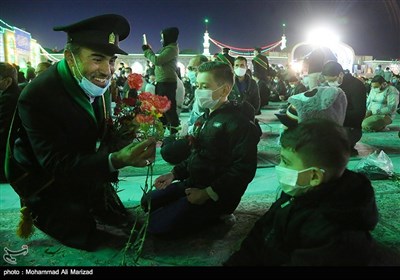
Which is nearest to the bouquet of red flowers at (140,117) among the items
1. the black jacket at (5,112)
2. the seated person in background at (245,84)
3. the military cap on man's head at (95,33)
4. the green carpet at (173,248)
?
the military cap on man's head at (95,33)

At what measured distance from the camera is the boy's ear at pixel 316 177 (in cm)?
205

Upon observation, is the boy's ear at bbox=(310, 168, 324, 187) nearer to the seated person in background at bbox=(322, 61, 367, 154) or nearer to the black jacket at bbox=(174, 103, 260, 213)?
the black jacket at bbox=(174, 103, 260, 213)

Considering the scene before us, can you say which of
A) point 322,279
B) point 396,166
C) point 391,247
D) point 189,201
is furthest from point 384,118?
point 322,279

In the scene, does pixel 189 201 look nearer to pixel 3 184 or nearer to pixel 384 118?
pixel 3 184

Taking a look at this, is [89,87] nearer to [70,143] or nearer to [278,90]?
[70,143]

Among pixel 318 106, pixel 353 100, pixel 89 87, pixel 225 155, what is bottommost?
pixel 225 155

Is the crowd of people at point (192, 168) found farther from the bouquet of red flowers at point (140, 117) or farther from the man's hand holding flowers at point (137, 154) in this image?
the bouquet of red flowers at point (140, 117)

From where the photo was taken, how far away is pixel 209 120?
11.1 ft

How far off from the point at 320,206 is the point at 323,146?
0.33 meters

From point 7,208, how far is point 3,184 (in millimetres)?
1072

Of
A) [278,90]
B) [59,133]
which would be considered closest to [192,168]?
[59,133]

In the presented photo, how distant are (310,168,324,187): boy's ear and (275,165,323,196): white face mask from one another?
27 mm

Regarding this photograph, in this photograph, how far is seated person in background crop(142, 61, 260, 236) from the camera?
309 centimetres

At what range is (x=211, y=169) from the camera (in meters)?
3.26
